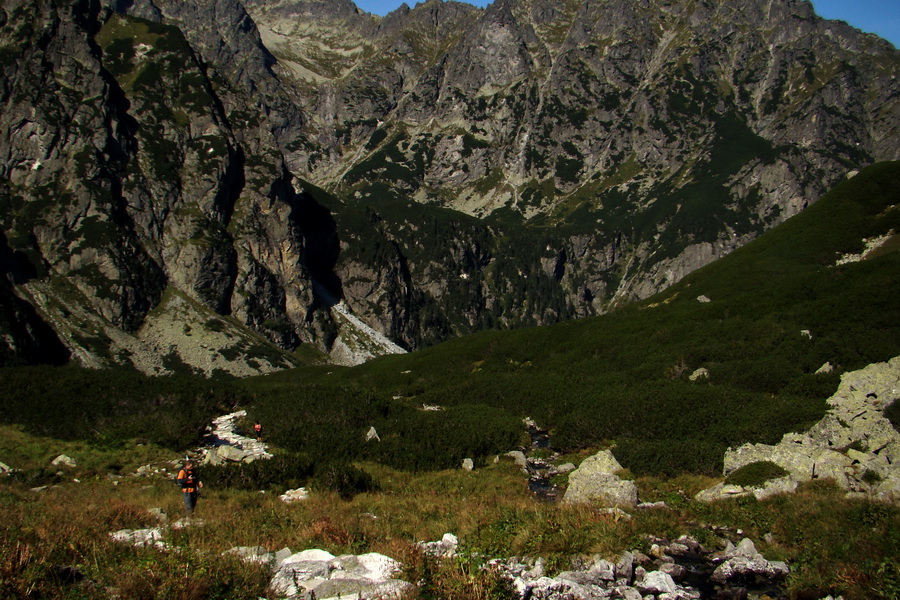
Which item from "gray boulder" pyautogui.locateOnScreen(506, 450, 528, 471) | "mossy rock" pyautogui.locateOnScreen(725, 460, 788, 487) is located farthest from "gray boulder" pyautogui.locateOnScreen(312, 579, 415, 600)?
"gray boulder" pyautogui.locateOnScreen(506, 450, 528, 471)

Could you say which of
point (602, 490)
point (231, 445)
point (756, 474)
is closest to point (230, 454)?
point (231, 445)

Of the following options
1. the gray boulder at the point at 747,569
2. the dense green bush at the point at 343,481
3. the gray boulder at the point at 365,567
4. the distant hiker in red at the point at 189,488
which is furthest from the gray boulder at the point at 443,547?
the dense green bush at the point at 343,481

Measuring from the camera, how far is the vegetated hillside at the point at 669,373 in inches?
1347

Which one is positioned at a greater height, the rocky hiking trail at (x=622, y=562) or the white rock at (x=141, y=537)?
the rocky hiking trail at (x=622, y=562)

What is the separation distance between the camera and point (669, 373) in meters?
53.2

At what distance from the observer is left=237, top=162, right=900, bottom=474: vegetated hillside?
112ft

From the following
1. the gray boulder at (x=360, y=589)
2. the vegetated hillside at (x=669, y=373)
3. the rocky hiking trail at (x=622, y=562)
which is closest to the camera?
the gray boulder at (x=360, y=589)

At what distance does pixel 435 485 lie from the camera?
83.8 feet

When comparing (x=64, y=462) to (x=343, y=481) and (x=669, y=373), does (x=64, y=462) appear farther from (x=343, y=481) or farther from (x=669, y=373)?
(x=669, y=373)

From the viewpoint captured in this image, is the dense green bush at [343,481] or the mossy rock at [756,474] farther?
the dense green bush at [343,481]

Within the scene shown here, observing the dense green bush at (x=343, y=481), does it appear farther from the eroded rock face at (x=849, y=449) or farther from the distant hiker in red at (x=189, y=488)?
the eroded rock face at (x=849, y=449)

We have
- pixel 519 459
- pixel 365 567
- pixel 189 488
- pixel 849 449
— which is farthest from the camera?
pixel 519 459

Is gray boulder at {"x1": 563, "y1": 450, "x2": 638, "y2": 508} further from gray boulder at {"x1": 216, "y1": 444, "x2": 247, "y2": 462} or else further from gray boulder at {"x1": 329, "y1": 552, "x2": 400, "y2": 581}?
gray boulder at {"x1": 216, "y1": 444, "x2": 247, "y2": 462}

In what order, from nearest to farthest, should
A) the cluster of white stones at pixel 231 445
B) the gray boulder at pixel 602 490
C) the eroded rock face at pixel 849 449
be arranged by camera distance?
the gray boulder at pixel 602 490
the eroded rock face at pixel 849 449
the cluster of white stones at pixel 231 445
